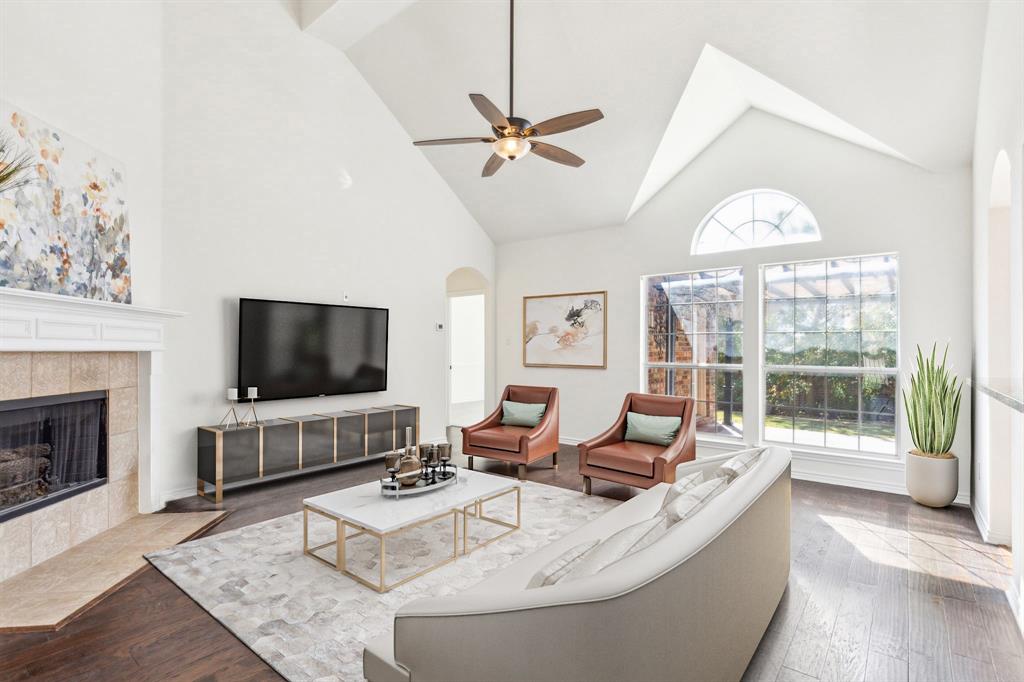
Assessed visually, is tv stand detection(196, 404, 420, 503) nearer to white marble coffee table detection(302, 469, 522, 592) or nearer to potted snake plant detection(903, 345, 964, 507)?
white marble coffee table detection(302, 469, 522, 592)

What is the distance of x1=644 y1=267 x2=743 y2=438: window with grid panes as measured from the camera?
17.9ft

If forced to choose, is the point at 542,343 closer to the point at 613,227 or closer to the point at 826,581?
the point at 613,227

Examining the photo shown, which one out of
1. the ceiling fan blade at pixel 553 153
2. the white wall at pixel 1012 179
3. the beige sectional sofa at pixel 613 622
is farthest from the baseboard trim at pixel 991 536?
the ceiling fan blade at pixel 553 153

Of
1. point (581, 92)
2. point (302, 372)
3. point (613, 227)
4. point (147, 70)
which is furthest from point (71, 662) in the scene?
point (613, 227)

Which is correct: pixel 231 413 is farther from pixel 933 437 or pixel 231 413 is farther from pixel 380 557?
pixel 933 437

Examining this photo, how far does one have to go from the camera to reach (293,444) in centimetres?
462

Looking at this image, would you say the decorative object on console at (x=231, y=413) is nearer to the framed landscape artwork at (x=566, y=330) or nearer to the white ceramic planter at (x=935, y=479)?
the framed landscape artwork at (x=566, y=330)

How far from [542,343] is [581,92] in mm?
3219

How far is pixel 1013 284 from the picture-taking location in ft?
8.80

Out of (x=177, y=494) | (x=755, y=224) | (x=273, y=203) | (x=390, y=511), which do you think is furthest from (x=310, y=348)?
(x=755, y=224)

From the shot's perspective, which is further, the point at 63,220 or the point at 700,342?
the point at 700,342

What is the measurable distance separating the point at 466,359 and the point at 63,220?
705cm

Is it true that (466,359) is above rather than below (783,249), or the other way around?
below

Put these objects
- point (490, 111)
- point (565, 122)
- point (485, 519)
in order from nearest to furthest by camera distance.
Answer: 1. point (490, 111)
2. point (565, 122)
3. point (485, 519)
